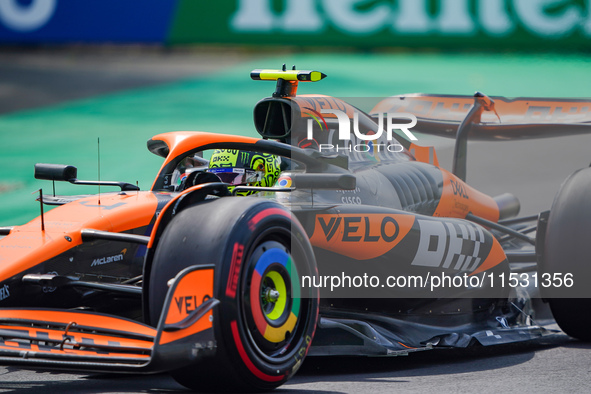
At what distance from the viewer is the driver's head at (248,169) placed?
17.8ft

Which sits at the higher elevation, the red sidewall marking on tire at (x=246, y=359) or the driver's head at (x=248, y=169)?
the driver's head at (x=248, y=169)

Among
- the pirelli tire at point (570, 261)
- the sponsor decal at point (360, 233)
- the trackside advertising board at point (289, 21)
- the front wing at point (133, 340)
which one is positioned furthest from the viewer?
the trackside advertising board at point (289, 21)

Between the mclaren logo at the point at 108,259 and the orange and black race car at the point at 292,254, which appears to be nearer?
the orange and black race car at the point at 292,254

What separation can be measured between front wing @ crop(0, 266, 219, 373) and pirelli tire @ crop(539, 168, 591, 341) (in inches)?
121

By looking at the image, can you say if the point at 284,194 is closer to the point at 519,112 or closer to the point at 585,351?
the point at 585,351

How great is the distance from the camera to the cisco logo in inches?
757

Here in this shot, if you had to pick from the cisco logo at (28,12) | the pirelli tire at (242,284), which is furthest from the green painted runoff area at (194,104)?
the pirelli tire at (242,284)

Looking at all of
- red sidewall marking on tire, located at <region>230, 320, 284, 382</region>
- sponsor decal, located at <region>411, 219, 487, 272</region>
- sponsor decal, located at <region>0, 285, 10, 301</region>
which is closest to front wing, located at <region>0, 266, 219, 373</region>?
red sidewall marking on tire, located at <region>230, 320, 284, 382</region>

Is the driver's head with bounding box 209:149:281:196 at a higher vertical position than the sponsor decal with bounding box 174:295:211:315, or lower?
higher

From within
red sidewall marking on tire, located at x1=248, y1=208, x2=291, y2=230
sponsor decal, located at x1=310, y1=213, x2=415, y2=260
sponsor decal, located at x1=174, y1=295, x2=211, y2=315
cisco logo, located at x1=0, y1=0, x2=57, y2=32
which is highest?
cisco logo, located at x1=0, y1=0, x2=57, y2=32

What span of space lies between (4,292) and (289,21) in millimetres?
17616

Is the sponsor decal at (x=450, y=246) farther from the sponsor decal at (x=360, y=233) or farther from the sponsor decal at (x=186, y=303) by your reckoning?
the sponsor decal at (x=186, y=303)

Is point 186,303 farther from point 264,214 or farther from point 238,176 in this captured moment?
point 238,176

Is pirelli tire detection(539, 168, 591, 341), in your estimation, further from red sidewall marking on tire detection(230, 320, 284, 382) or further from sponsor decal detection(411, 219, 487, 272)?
red sidewall marking on tire detection(230, 320, 284, 382)
